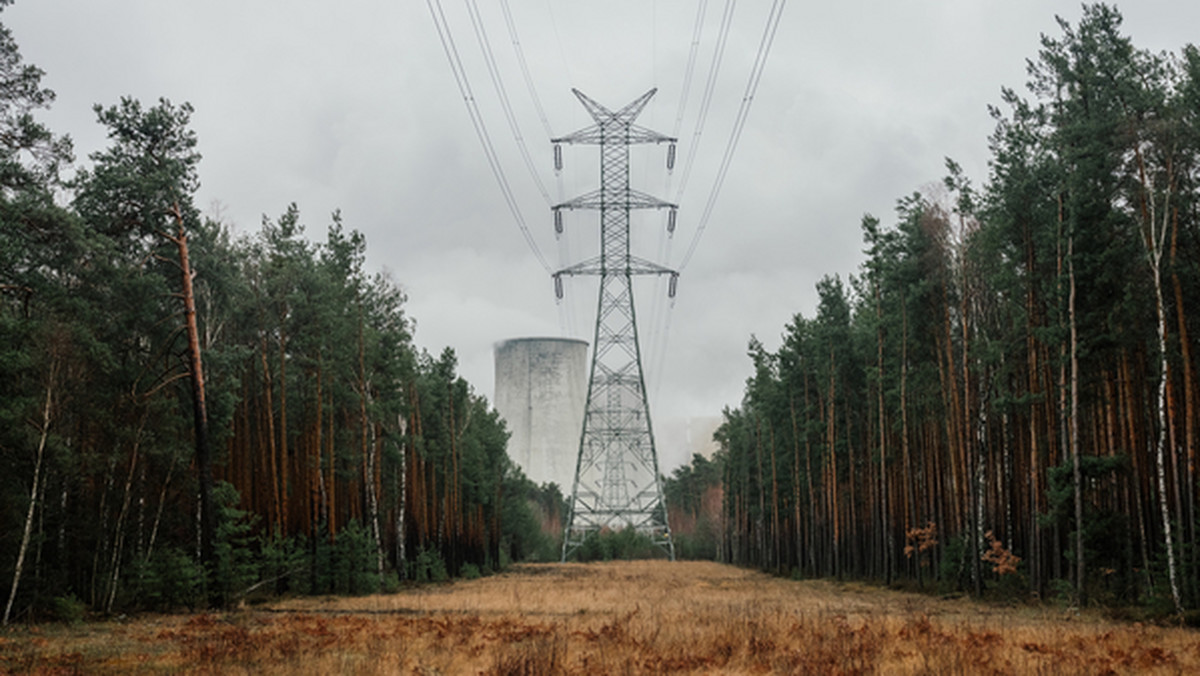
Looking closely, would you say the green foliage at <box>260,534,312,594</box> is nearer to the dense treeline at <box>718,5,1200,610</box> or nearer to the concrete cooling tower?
the dense treeline at <box>718,5,1200,610</box>

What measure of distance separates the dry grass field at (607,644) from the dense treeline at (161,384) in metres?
→ 3.58

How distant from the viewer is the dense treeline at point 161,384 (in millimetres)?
21844

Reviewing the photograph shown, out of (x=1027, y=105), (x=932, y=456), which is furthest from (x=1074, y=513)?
(x=932, y=456)

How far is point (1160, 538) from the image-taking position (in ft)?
91.3

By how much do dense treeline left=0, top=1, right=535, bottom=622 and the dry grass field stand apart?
141 inches

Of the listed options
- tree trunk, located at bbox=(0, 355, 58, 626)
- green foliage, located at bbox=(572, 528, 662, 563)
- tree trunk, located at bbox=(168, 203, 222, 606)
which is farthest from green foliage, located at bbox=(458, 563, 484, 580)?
tree trunk, located at bbox=(0, 355, 58, 626)

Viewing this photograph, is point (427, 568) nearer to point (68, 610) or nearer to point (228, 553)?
point (228, 553)

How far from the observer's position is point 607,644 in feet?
52.9

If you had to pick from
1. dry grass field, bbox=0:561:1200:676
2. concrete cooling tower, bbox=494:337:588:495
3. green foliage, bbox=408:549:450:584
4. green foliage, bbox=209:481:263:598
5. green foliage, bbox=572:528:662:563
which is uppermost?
concrete cooling tower, bbox=494:337:588:495

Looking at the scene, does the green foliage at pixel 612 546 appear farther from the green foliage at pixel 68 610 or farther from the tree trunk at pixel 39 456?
the tree trunk at pixel 39 456

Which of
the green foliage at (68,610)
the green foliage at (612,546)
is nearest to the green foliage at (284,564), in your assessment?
the green foliage at (68,610)

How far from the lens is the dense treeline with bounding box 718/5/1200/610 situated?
24188 millimetres

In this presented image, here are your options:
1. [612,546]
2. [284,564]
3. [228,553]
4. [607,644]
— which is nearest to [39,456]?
[228,553]

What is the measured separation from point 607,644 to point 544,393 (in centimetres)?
6756
